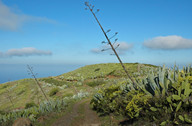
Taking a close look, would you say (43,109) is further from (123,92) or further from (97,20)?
(97,20)

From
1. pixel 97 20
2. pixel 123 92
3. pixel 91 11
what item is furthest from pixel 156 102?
pixel 91 11

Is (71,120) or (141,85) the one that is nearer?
(141,85)

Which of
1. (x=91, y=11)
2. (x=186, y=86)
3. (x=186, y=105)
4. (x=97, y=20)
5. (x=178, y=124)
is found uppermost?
(x=91, y=11)

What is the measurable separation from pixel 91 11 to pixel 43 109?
8.30 meters

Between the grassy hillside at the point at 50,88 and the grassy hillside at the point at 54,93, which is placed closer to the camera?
the grassy hillside at the point at 54,93

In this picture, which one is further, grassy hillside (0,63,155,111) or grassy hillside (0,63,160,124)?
grassy hillside (0,63,155,111)

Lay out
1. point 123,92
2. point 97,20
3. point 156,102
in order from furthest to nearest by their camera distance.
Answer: point 123,92, point 97,20, point 156,102

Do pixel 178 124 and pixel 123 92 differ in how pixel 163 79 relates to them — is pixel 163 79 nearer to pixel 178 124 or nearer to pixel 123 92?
pixel 178 124

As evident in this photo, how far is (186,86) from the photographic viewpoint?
4.77 meters

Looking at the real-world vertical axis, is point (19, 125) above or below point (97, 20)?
below

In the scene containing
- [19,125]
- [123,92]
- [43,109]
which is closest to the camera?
[123,92]

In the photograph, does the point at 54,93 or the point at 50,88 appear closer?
the point at 54,93

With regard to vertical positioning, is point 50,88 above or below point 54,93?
above

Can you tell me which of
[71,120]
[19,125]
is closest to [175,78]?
[71,120]
